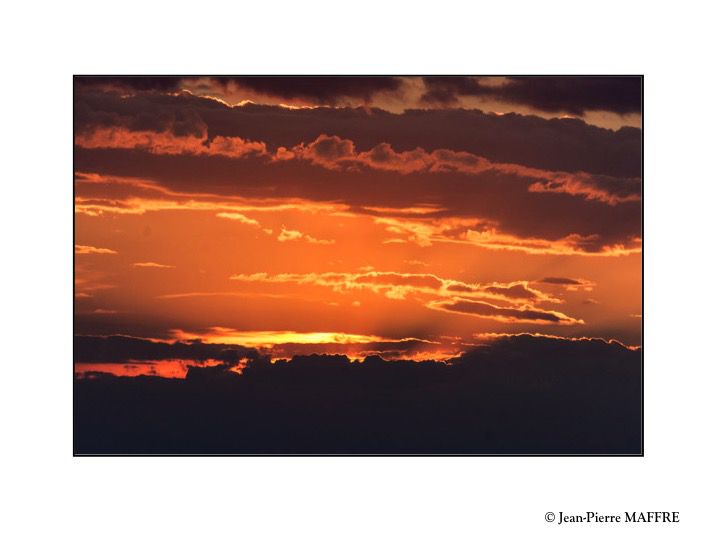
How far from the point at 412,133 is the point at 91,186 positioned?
293 centimetres

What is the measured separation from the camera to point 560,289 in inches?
416

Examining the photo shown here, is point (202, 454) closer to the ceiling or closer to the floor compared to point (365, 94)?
closer to the floor

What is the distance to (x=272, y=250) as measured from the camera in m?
10.5

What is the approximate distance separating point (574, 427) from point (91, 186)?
4.87 m

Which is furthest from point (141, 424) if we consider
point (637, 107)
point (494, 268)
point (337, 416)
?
point (637, 107)

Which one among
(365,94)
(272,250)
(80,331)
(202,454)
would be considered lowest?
(202,454)

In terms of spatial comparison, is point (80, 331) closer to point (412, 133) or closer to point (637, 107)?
point (412, 133)

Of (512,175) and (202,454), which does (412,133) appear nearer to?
(512,175)

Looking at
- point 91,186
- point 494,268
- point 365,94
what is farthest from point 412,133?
point 91,186

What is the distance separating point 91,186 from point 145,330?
1.39 metres

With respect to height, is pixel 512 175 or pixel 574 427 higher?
pixel 512 175

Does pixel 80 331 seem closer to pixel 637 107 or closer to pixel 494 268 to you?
pixel 494 268

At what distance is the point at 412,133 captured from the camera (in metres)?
10.6

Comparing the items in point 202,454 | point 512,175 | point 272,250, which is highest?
point 512,175
